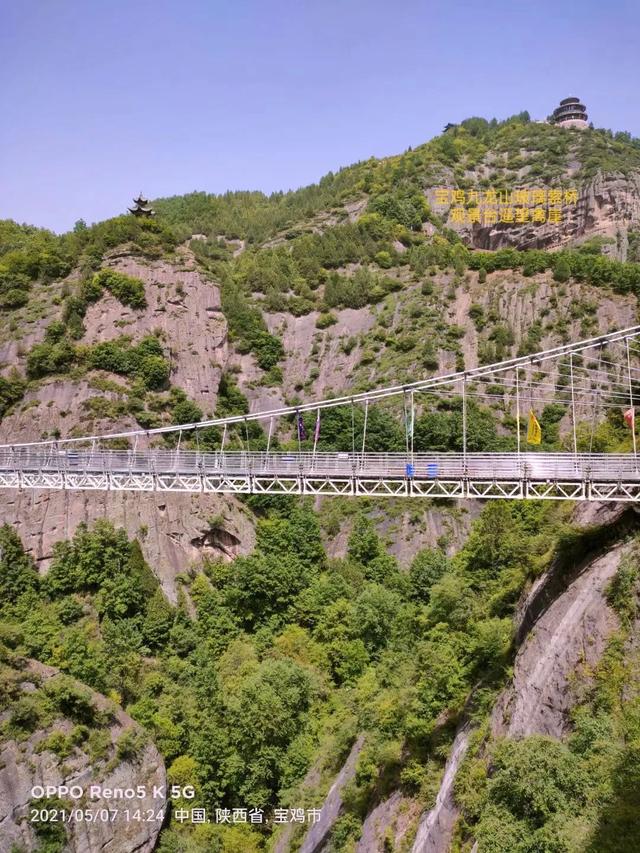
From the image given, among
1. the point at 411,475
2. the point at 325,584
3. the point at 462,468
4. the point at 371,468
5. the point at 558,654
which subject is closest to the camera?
the point at 558,654

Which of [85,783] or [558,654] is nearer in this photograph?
[558,654]

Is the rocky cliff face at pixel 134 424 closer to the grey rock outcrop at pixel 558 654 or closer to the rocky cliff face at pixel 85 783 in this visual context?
the rocky cliff face at pixel 85 783

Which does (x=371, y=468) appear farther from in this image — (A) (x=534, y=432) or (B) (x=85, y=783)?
(B) (x=85, y=783)

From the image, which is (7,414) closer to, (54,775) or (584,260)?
(54,775)

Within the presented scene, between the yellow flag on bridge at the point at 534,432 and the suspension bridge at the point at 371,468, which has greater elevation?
the yellow flag on bridge at the point at 534,432

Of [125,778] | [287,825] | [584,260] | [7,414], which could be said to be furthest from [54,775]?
[584,260]

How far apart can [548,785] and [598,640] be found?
4.64 metres

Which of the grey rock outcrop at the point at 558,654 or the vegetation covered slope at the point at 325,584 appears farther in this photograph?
the vegetation covered slope at the point at 325,584

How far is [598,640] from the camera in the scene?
2053 centimetres

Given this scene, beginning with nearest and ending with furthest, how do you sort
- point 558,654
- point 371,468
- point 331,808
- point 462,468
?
point 558,654 < point 462,468 < point 331,808 < point 371,468

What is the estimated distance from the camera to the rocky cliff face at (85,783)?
27.4m

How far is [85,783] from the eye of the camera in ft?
Result: 96.1

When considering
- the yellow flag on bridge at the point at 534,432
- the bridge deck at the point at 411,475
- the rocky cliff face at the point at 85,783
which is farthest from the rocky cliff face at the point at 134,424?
the yellow flag on bridge at the point at 534,432

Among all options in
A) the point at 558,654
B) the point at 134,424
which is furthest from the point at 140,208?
the point at 558,654
